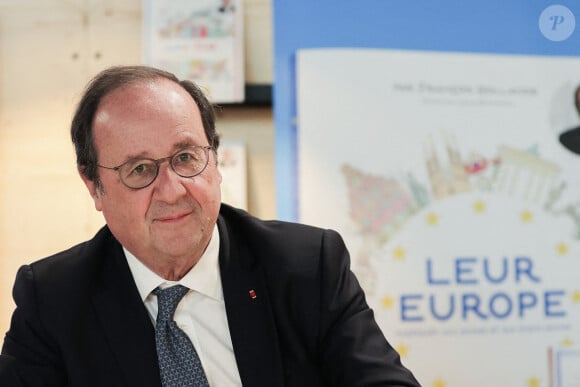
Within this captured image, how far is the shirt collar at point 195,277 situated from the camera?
162cm

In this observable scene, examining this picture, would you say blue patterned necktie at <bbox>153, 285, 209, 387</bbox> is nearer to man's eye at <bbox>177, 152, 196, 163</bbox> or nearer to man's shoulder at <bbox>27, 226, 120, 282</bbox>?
man's shoulder at <bbox>27, 226, 120, 282</bbox>

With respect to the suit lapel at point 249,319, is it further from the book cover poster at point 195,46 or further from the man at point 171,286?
the book cover poster at point 195,46

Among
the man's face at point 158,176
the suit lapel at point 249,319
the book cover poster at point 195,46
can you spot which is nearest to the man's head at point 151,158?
the man's face at point 158,176

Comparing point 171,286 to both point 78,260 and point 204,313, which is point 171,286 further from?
point 78,260

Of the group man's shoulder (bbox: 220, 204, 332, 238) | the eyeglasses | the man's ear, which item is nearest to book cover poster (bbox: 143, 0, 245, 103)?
man's shoulder (bbox: 220, 204, 332, 238)

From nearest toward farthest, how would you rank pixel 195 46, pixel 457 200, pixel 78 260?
pixel 78 260 → pixel 457 200 → pixel 195 46

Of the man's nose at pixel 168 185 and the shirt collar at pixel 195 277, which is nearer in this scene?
the man's nose at pixel 168 185

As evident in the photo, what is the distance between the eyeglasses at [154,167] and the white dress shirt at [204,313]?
0.78 feet

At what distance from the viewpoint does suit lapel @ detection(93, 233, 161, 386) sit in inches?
59.5

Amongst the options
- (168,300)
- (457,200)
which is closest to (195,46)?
(457,200)

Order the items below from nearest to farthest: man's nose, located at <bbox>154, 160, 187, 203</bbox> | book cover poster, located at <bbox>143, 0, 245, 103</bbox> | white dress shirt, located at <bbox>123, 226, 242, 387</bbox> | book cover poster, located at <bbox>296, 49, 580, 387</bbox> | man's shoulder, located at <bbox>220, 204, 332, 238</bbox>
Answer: man's nose, located at <bbox>154, 160, 187, 203</bbox>, white dress shirt, located at <bbox>123, 226, 242, 387</bbox>, man's shoulder, located at <bbox>220, 204, 332, 238</bbox>, book cover poster, located at <bbox>296, 49, 580, 387</bbox>, book cover poster, located at <bbox>143, 0, 245, 103</bbox>

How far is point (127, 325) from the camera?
156 cm

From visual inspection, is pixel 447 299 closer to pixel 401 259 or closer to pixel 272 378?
pixel 401 259

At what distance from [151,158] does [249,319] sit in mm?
439
